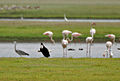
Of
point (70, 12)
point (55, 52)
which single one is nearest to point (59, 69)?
point (55, 52)

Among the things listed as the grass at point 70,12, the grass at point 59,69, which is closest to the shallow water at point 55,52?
the grass at point 59,69

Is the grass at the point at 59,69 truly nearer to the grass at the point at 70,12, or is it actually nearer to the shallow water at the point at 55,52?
the shallow water at the point at 55,52

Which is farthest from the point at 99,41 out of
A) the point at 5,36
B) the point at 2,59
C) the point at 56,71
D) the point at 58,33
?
the point at 56,71

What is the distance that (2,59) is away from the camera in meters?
14.9

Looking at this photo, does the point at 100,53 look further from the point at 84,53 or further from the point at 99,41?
the point at 99,41

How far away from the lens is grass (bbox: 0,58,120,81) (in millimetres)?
11633

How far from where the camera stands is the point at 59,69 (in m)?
12.8

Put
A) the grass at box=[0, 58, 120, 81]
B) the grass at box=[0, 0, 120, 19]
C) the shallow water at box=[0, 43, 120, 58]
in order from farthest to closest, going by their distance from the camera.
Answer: the grass at box=[0, 0, 120, 19] < the shallow water at box=[0, 43, 120, 58] < the grass at box=[0, 58, 120, 81]

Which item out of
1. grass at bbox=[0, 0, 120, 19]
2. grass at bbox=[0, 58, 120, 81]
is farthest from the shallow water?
grass at bbox=[0, 0, 120, 19]

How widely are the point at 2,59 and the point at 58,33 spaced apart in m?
13.5

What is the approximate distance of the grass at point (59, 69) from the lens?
1163cm

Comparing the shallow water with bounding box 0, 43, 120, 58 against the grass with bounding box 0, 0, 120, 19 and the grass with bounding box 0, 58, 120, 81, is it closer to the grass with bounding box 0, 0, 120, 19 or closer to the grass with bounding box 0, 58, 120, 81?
the grass with bounding box 0, 58, 120, 81

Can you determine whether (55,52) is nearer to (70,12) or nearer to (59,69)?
(59,69)

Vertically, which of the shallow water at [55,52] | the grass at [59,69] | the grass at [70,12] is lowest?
the grass at [70,12]
